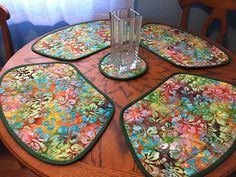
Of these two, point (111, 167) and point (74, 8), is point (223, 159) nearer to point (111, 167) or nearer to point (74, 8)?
point (111, 167)

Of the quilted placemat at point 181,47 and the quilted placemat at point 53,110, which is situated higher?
the quilted placemat at point 181,47

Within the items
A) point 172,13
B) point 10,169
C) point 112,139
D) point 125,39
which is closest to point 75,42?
point 125,39

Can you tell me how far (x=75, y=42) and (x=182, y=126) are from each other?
2.06ft

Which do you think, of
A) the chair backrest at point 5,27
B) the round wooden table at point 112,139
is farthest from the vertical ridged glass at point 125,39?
the chair backrest at point 5,27

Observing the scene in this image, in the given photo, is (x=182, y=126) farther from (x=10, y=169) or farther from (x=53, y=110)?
(x=10, y=169)

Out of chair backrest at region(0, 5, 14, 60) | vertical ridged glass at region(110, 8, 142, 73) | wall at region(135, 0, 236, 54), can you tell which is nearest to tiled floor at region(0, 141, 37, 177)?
chair backrest at region(0, 5, 14, 60)

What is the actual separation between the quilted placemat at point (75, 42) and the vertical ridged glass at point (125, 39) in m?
0.16

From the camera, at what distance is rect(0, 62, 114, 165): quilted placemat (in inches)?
23.8

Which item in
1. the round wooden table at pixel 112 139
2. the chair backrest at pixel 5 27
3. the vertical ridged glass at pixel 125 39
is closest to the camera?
the round wooden table at pixel 112 139

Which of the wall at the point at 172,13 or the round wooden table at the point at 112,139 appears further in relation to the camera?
the wall at the point at 172,13

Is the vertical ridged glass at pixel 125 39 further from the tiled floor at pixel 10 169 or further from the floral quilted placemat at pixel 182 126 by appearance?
the tiled floor at pixel 10 169

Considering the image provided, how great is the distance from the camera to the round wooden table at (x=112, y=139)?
556mm

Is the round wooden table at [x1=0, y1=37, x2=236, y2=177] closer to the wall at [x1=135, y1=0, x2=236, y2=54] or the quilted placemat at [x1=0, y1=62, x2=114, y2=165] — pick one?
the quilted placemat at [x1=0, y1=62, x2=114, y2=165]

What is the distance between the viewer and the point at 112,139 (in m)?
0.63
